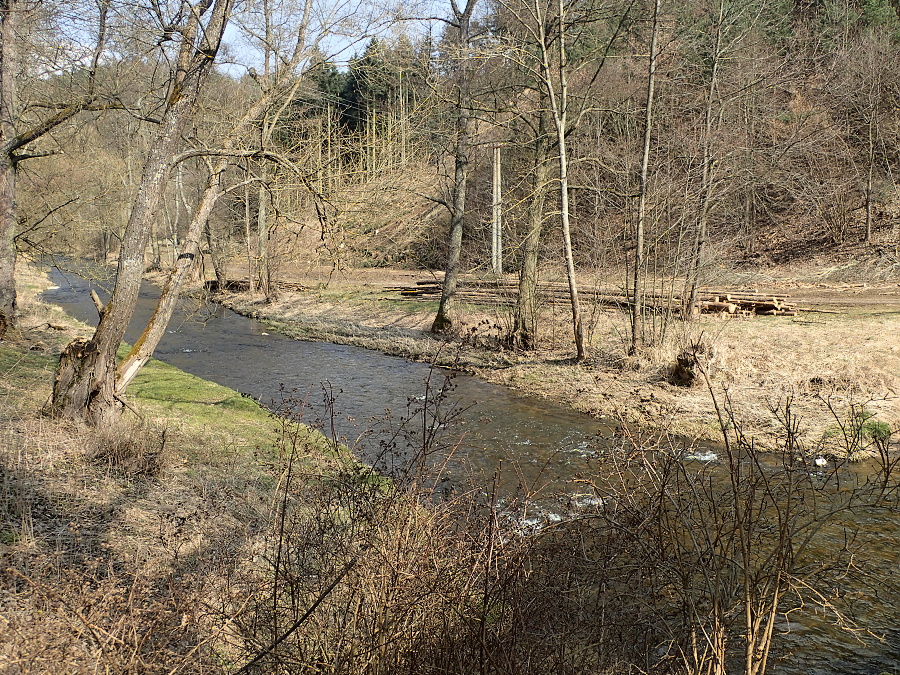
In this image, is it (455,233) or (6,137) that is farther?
(455,233)

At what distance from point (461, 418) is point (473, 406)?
19.9 ft

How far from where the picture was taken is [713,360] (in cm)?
1287

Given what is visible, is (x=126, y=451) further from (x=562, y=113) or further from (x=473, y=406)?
(x=562, y=113)

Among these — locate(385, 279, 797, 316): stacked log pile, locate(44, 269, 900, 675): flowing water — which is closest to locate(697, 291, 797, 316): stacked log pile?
locate(385, 279, 797, 316): stacked log pile

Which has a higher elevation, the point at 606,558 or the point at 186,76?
the point at 186,76

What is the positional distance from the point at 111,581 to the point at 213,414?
6.63 m

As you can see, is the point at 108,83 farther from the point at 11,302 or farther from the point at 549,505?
the point at 549,505

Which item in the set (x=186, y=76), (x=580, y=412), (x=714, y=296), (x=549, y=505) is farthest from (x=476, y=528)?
(x=714, y=296)

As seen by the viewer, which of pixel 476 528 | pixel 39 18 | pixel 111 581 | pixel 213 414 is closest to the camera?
pixel 111 581

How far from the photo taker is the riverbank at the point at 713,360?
10.9 meters

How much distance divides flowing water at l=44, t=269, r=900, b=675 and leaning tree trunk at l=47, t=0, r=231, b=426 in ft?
7.04

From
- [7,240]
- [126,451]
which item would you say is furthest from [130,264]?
[7,240]

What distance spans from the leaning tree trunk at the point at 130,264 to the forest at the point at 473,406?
0.14ft

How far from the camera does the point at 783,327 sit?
14.8m
